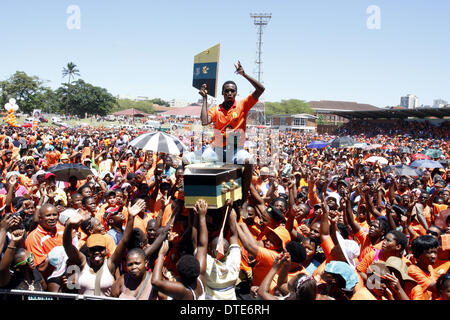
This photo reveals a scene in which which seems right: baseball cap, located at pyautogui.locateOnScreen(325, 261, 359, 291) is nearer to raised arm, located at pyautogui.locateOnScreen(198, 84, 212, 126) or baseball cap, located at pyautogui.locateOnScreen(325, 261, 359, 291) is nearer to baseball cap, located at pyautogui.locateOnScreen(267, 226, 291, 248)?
baseball cap, located at pyautogui.locateOnScreen(267, 226, 291, 248)

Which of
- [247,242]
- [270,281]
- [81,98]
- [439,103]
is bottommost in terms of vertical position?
[270,281]

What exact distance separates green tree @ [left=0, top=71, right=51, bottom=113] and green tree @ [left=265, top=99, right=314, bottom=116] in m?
51.4

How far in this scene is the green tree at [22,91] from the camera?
61.8m

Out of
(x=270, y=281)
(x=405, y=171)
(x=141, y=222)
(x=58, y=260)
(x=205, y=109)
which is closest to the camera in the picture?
(x=270, y=281)

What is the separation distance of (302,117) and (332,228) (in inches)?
2641

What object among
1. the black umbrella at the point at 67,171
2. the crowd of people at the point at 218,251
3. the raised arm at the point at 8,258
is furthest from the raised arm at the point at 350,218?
the black umbrella at the point at 67,171

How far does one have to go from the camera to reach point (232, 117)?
4.63 m

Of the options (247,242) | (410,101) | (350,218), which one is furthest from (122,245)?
(410,101)

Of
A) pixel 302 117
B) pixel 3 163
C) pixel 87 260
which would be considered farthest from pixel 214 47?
pixel 302 117

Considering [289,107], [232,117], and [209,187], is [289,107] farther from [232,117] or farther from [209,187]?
[209,187]

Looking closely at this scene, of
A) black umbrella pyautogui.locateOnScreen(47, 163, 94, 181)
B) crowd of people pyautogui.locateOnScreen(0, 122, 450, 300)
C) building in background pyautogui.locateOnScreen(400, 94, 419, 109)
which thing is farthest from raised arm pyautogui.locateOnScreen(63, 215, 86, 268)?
building in background pyautogui.locateOnScreen(400, 94, 419, 109)

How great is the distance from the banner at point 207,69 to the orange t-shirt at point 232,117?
263 millimetres

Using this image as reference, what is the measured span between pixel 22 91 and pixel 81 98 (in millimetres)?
9854

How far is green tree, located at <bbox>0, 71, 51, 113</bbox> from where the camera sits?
61781 millimetres
